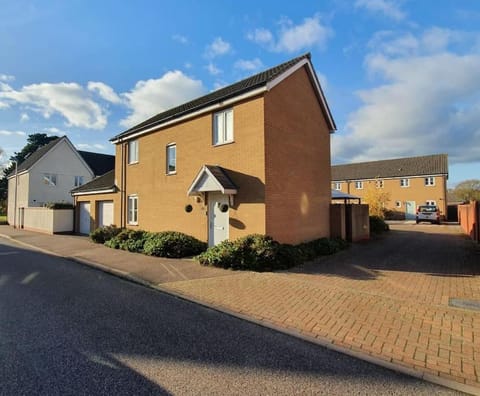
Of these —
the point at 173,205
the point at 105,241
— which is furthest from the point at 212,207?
the point at 105,241

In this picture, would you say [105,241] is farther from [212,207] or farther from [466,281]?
[466,281]

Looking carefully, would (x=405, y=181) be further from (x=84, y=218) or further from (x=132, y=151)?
(x=84, y=218)

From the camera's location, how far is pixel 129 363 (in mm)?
3771

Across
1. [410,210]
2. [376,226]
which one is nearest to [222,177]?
[376,226]

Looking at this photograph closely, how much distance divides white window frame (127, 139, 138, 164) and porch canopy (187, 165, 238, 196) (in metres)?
6.63

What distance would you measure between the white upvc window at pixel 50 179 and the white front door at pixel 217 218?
86.3 feet

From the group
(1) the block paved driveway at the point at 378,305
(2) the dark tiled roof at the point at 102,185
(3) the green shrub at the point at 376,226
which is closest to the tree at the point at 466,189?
(3) the green shrub at the point at 376,226

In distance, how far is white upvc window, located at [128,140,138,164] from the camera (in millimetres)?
16391

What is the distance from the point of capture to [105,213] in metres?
18.7

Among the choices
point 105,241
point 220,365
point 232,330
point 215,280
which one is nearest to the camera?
point 220,365

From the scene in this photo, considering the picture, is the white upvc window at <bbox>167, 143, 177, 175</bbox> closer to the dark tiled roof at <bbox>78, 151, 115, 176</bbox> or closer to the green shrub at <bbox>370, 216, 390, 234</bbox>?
the green shrub at <bbox>370, 216, 390, 234</bbox>

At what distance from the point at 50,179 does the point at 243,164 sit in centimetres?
2821

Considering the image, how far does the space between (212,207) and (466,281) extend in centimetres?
842

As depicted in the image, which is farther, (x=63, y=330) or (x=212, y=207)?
(x=212, y=207)
